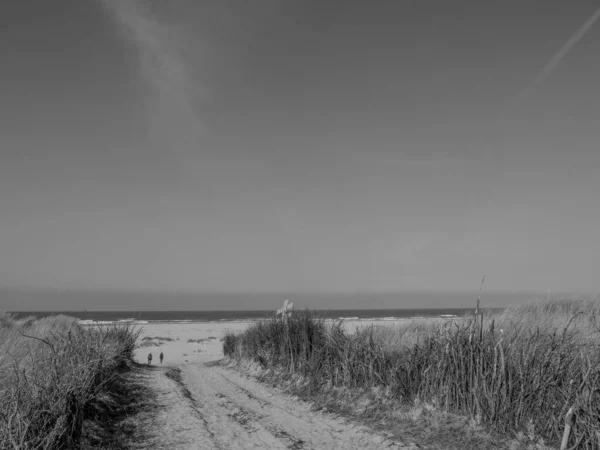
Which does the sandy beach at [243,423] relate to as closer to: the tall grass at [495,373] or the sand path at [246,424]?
the sand path at [246,424]

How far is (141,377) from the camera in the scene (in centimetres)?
1233

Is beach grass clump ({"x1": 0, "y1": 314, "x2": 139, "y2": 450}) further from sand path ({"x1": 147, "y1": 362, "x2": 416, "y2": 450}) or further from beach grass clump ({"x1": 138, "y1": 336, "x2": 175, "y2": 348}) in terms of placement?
beach grass clump ({"x1": 138, "y1": 336, "x2": 175, "y2": 348})

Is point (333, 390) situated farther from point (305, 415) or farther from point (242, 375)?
point (242, 375)

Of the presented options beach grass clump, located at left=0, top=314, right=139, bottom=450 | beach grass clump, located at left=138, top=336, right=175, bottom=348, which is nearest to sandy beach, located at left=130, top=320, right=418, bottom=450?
beach grass clump, located at left=0, top=314, right=139, bottom=450

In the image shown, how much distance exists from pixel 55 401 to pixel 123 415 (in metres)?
2.55

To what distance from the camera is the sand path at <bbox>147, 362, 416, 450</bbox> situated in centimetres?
617

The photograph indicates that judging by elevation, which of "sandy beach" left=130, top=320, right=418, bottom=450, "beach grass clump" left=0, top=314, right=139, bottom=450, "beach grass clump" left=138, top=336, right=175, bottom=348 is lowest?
"beach grass clump" left=138, top=336, right=175, bottom=348

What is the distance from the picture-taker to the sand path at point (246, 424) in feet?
20.2

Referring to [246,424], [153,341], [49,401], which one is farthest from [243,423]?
→ [153,341]

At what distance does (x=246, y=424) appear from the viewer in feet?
24.1

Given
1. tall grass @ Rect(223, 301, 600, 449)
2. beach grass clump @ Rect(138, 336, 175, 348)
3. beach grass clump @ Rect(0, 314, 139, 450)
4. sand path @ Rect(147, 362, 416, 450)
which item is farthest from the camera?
beach grass clump @ Rect(138, 336, 175, 348)

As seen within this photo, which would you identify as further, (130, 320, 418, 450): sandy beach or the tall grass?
(130, 320, 418, 450): sandy beach

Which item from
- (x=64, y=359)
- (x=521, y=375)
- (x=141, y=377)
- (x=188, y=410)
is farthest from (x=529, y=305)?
(x=64, y=359)

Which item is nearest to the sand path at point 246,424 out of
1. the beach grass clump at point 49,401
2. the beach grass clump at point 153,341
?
the beach grass clump at point 49,401
